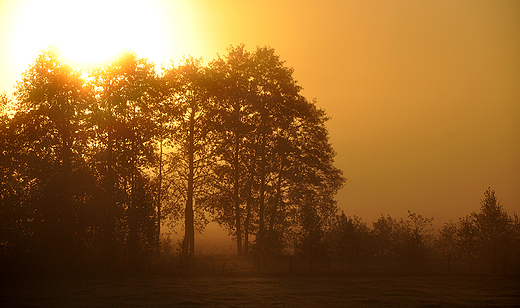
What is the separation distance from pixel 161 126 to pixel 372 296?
2861cm

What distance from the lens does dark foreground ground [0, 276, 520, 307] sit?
29.4 metres

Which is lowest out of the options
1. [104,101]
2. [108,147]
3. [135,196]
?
[135,196]

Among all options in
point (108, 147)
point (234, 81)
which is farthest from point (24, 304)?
point (234, 81)

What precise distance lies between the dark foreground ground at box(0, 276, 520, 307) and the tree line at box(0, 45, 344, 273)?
4.86 m

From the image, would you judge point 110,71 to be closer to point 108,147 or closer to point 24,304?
point 108,147

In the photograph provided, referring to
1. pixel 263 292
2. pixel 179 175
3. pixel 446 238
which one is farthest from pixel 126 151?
pixel 446 238

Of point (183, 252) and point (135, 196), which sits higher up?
point (135, 196)

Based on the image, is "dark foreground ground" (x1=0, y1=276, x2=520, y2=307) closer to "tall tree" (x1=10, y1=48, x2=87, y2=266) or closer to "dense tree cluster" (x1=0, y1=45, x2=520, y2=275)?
"dense tree cluster" (x1=0, y1=45, x2=520, y2=275)

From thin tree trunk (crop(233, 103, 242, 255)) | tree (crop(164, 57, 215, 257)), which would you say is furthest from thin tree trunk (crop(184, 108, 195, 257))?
thin tree trunk (crop(233, 103, 242, 255))

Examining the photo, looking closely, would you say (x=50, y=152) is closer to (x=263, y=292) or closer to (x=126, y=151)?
(x=126, y=151)

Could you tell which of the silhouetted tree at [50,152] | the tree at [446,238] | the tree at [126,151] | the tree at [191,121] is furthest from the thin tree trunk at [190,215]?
the tree at [446,238]

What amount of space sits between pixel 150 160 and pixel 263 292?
68.1 ft

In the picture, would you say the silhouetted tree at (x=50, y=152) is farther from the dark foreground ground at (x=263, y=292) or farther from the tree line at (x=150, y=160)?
the dark foreground ground at (x=263, y=292)

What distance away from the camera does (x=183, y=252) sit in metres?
43.9
